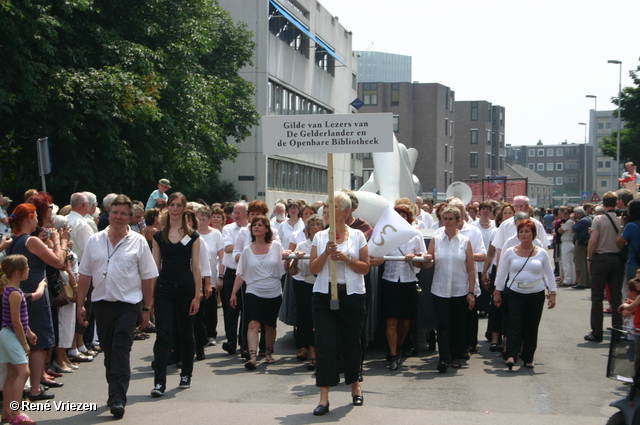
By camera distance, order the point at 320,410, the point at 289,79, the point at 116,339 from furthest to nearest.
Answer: the point at 289,79
the point at 116,339
the point at 320,410

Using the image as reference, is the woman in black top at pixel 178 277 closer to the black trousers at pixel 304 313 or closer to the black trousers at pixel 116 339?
the black trousers at pixel 116 339

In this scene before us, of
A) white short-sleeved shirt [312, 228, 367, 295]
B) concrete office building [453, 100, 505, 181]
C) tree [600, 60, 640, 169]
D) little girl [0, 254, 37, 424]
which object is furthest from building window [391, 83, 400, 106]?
little girl [0, 254, 37, 424]

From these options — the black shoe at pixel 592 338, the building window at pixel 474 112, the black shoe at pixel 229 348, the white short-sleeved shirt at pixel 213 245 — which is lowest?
the black shoe at pixel 592 338

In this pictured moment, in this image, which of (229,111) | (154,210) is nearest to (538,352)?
(154,210)

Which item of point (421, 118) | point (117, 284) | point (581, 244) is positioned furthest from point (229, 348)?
point (421, 118)

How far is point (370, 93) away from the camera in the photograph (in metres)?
93.7

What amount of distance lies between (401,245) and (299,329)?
2.02m

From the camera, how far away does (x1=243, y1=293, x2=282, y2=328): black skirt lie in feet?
29.7

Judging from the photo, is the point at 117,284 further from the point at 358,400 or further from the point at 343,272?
the point at 358,400

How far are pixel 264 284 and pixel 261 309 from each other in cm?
29

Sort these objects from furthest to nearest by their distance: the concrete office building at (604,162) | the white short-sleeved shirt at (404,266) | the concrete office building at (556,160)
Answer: the concrete office building at (556,160), the concrete office building at (604,162), the white short-sleeved shirt at (404,266)

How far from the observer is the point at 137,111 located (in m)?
20.8

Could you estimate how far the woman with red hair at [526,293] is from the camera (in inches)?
353

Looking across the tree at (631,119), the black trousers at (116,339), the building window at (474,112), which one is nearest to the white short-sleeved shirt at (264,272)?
the black trousers at (116,339)
